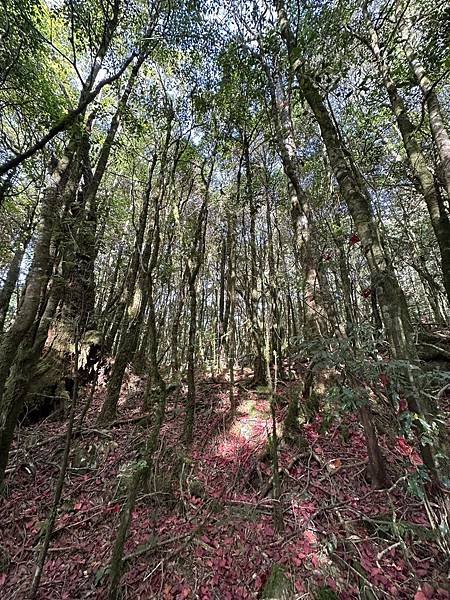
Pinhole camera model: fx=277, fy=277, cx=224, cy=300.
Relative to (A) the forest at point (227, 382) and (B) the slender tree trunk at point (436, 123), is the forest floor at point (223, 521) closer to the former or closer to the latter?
(A) the forest at point (227, 382)

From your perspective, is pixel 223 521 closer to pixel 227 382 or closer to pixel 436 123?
pixel 227 382

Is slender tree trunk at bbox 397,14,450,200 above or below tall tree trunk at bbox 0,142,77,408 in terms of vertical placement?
above

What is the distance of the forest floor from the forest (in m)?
0.02

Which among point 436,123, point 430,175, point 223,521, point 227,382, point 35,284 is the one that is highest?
point 436,123

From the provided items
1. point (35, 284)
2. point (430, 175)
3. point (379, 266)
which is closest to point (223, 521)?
point (379, 266)

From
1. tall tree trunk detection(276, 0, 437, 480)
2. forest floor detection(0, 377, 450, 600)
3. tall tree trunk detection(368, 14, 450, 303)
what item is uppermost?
tall tree trunk detection(368, 14, 450, 303)

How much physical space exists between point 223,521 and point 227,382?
3622 mm

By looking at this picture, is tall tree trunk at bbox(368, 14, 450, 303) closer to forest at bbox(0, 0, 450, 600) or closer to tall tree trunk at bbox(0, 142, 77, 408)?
forest at bbox(0, 0, 450, 600)

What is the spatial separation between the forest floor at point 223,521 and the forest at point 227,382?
0.02 meters

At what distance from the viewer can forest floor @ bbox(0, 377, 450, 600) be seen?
2.64m

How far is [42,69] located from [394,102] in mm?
7626

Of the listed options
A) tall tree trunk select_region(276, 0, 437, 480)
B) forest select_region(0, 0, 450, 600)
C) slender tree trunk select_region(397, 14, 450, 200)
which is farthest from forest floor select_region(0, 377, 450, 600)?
slender tree trunk select_region(397, 14, 450, 200)

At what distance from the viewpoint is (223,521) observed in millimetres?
3385

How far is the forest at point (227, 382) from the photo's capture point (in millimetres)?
2635
